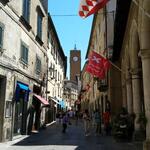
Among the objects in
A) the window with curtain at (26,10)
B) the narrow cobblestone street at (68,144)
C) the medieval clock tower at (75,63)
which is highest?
the medieval clock tower at (75,63)

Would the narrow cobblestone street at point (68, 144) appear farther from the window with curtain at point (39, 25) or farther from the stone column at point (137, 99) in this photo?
the window with curtain at point (39, 25)

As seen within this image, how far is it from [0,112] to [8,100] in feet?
2.99

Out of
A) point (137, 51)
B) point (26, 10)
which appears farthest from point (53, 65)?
point (137, 51)

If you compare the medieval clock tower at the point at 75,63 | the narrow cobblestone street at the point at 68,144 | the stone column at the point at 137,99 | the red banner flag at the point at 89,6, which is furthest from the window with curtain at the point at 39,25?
the medieval clock tower at the point at 75,63

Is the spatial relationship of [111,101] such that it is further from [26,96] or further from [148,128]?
[148,128]

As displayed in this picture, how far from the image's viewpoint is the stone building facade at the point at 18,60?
49.9 ft

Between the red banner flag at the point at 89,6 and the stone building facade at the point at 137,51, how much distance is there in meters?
1.05

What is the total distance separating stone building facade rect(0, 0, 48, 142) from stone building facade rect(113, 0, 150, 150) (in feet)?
18.5

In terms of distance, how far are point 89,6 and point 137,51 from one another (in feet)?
22.2

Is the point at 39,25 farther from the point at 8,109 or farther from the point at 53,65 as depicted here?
the point at 53,65

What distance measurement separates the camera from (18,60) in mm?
17719

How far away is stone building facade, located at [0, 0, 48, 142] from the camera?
15219 mm

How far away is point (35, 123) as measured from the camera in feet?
77.3

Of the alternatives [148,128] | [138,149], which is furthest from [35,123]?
[148,128]
